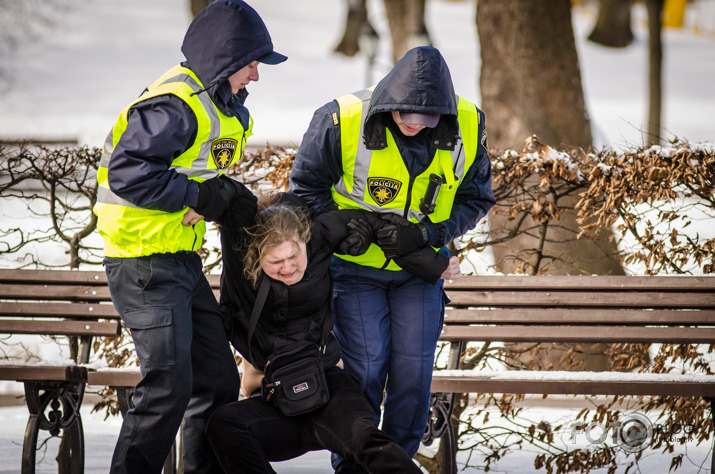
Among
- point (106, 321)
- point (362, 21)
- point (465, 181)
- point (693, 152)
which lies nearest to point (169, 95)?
point (465, 181)

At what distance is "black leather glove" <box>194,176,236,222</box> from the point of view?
292cm

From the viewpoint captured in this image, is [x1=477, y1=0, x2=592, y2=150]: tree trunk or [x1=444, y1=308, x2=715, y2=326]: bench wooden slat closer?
[x1=444, y1=308, x2=715, y2=326]: bench wooden slat

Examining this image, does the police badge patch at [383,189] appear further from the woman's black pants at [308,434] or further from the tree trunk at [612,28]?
the tree trunk at [612,28]

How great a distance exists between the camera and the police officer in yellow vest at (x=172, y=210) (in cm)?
287

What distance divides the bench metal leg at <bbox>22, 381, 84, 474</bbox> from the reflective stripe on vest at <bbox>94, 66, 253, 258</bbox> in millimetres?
1110

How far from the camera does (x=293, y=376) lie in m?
3.11

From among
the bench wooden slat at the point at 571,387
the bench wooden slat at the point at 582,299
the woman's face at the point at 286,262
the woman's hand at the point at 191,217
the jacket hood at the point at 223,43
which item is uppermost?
the jacket hood at the point at 223,43

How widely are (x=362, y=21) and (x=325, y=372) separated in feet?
45.9

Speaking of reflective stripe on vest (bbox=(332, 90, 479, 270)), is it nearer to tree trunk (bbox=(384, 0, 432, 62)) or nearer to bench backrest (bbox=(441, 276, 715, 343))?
bench backrest (bbox=(441, 276, 715, 343))

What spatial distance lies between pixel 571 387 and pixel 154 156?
85.2 inches

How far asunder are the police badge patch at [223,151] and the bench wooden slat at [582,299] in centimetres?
161

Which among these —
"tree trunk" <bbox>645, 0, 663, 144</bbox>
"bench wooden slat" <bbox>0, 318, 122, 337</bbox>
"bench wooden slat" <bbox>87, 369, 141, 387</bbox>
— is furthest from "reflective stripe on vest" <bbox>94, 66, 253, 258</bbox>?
"tree trunk" <bbox>645, 0, 663, 144</bbox>

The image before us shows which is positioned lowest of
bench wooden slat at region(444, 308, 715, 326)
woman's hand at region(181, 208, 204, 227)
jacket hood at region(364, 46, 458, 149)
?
bench wooden slat at region(444, 308, 715, 326)

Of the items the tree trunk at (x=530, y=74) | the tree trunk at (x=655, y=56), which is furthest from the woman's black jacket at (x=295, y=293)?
the tree trunk at (x=655, y=56)
